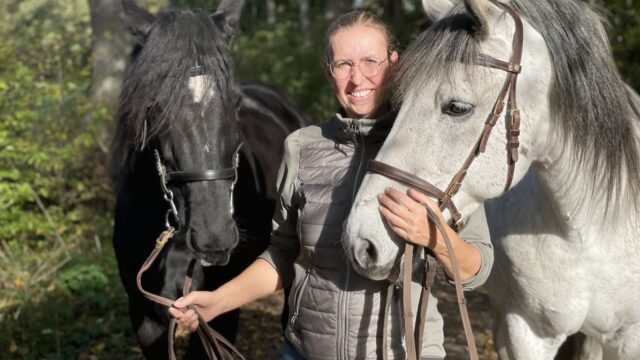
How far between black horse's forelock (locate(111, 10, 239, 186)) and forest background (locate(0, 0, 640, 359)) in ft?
3.60

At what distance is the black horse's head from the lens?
258 centimetres

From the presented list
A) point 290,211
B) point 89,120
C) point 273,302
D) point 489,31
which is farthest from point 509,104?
point 89,120

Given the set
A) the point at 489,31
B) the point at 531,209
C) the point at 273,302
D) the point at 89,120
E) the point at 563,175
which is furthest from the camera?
the point at 89,120

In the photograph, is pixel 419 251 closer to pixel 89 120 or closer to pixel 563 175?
pixel 563 175

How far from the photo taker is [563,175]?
2.41 meters

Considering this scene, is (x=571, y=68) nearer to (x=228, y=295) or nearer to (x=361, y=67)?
(x=361, y=67)

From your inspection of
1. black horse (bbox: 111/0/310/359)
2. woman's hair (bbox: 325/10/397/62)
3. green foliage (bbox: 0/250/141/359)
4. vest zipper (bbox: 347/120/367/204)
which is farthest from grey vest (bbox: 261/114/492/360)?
green foliage (bbox: 0/250/141/359)

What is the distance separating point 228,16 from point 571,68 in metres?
1.59

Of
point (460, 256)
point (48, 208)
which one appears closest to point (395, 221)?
point (460, 256)

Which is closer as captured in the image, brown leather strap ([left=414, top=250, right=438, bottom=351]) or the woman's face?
brown leather strap ([left=414, top=250, right=438, bottom=351])

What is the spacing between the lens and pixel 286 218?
2.42 m

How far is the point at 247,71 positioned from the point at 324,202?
29.8 ft

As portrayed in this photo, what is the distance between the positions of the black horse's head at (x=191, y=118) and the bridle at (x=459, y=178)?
2.55 feet

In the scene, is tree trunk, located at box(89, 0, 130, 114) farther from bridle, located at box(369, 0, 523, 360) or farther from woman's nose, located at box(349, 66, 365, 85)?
bridle, located at box(369, 0, 523, 360)
